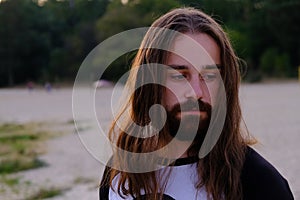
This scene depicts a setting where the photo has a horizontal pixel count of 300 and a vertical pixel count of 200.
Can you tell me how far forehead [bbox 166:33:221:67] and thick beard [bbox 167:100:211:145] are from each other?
0.11 metres

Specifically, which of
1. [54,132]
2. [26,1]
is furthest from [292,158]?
[26,1]

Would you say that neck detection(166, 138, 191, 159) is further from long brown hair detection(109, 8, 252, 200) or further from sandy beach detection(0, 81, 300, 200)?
sandy beach detection(0, 81, 300, 200)

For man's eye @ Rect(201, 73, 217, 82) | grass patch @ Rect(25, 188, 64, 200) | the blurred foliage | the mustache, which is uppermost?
man's eye @ Rect(201, 73, 217, 82)

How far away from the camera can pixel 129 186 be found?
130 centimetres

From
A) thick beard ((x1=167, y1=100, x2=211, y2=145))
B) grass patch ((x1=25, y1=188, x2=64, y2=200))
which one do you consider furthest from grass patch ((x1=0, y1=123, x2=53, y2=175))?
thick beard ((x1=167, y1=100, x2=211, y2=145))

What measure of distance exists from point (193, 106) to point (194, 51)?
0.14 meters

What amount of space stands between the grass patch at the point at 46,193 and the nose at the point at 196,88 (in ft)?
18.0

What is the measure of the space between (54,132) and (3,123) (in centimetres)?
483

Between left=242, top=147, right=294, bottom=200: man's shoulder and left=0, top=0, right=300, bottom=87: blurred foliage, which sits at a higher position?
left=242, top=147, right=294, bottom=200: man's shoulder

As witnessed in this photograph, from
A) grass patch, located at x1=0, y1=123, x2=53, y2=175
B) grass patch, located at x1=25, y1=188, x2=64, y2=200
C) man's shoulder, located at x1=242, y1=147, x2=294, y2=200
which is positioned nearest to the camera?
man's shoulder, located at x1=242, y1=147, x2=294, y2=200

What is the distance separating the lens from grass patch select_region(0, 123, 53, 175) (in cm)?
917

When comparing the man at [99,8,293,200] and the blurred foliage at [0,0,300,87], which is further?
the blurred foliage at [0,0,300,87]

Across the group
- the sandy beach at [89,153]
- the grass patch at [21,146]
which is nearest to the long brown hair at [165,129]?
the sandy beach at [89,153]

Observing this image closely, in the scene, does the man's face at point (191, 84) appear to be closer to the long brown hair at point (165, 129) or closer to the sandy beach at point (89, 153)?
the long brown hair at point (165, 129)
